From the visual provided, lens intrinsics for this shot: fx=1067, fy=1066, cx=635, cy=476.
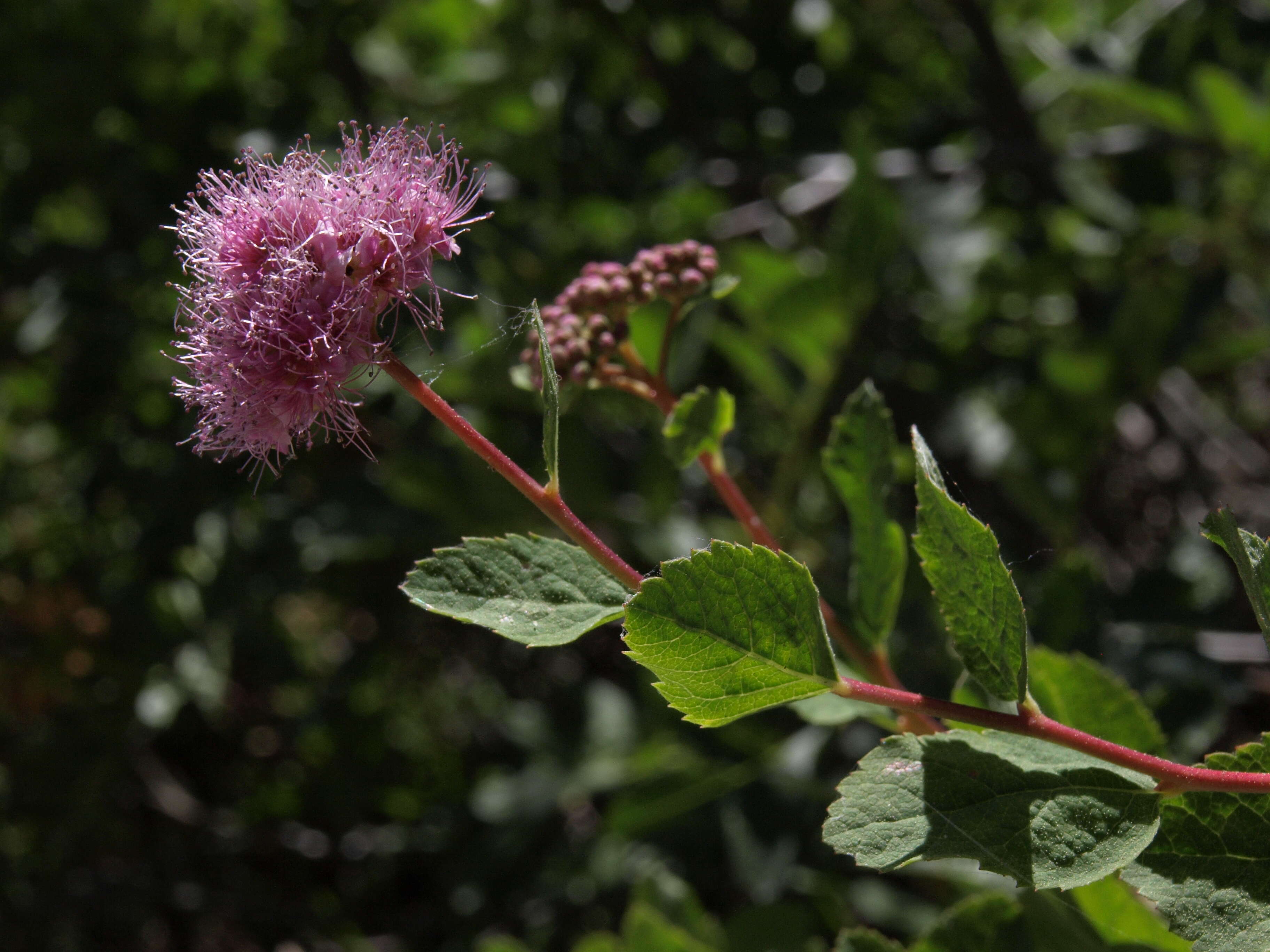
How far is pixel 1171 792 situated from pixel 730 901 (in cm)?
180

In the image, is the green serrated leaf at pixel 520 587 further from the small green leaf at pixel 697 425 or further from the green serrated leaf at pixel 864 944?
the green serrated leaf at pixel 864 944

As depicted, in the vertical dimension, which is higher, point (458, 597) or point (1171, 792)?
point (458, 597)

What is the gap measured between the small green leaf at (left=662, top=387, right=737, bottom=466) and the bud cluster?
0.37 ft

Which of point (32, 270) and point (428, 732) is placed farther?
point (428, 732)

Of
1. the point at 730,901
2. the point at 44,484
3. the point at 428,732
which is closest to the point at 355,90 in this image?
the point at 44,484

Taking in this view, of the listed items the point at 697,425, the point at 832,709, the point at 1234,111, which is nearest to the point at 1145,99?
the point at 1234,111

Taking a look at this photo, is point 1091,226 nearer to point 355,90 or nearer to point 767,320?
point 767,320

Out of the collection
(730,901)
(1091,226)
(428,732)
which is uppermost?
(1091,226)

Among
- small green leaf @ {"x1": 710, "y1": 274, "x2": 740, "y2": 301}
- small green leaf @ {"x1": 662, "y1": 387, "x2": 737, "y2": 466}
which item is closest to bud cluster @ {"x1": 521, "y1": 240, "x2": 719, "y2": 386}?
small green leaf @ {"x1": 710, "y1": 274, "x2": 740, "y2": 301}

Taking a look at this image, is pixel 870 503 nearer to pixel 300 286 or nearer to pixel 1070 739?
pixel 1070 739

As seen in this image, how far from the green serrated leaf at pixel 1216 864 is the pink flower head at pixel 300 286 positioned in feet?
2.41

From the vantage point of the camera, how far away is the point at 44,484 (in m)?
2.76

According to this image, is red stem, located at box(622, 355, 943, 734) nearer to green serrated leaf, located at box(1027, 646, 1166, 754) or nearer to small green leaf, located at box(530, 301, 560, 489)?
green serrated leaf, located at box(1027, 646, 1166, 754)

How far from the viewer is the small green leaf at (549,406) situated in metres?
0.83
